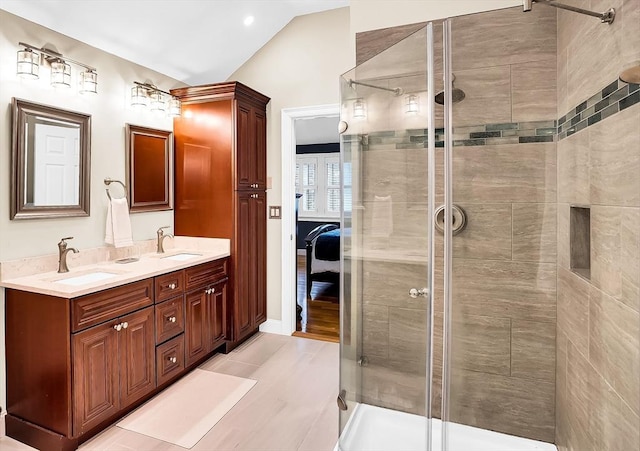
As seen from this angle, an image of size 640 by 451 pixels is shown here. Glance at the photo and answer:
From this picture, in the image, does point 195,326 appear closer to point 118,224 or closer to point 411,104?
point 118,224

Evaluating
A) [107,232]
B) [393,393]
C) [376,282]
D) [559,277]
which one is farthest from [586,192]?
[107,232]

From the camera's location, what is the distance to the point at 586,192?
58.6 inches

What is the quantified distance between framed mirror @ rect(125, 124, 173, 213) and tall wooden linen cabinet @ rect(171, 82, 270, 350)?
4.0 inches

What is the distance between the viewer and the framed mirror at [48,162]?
2.14 m

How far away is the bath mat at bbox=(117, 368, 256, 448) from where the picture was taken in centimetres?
209

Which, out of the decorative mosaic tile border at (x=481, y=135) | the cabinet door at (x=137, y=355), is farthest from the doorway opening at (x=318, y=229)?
the cabinet door at (x=137, y=355)

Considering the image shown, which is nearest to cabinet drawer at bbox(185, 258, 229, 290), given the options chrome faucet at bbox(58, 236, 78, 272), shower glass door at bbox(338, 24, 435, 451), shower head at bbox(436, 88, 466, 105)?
chrome faucet at bbox(58, 236, 78, 272)

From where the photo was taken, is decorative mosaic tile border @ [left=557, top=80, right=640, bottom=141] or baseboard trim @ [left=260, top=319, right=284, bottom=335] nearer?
decorative mosaic tile border @ [left=557, top=80, right=640, bottom=141]

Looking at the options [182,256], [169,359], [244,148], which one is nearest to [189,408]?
[169,359]

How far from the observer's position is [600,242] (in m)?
1.36

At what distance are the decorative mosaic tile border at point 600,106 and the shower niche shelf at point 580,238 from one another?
35 cm

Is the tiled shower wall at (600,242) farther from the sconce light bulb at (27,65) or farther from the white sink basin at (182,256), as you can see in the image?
the sconce light bulb at (27,65)

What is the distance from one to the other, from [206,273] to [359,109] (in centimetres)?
173

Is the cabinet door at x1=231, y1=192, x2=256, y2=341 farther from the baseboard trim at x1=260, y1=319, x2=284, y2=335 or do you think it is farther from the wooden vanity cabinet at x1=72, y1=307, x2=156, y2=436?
the wooden vanity cabinet at x1=72, y1=307, x2=156, y2=436
